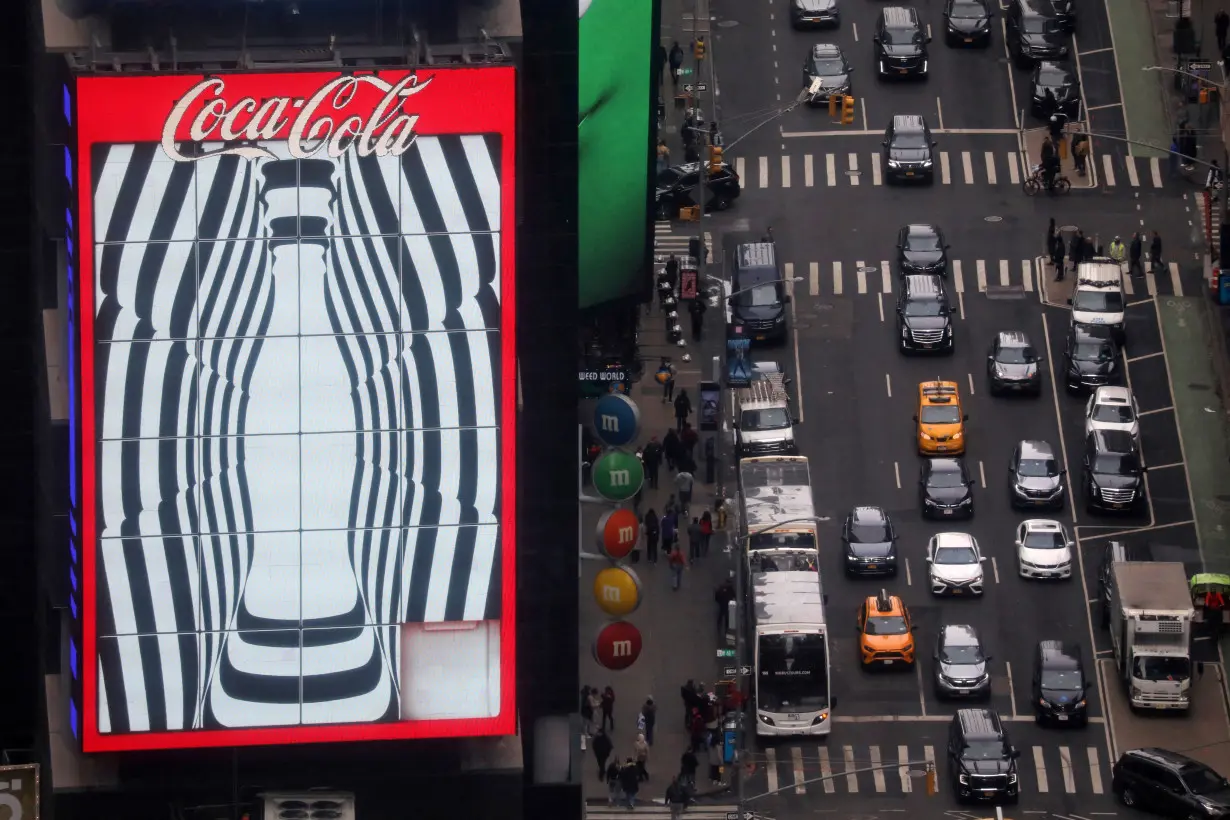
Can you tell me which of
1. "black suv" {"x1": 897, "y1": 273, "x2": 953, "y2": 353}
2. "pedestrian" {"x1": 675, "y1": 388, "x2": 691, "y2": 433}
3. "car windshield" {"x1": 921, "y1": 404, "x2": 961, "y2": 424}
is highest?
"black suv" {"x1": 897, "y1": 273, "x2": 953, "y2": 353}

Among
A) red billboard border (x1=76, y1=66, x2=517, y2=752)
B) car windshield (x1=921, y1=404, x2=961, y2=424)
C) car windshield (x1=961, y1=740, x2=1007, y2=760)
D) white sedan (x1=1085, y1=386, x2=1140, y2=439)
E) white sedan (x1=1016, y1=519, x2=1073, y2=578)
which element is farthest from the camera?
car windshield (x1=921, y1=404, x2=961, y2=424)

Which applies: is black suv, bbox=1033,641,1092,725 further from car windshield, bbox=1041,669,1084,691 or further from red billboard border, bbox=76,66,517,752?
red billboard border, bbox=76,66,517,752

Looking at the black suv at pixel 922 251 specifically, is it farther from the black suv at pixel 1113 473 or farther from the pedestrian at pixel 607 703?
the pedestrian at pixel 607 703

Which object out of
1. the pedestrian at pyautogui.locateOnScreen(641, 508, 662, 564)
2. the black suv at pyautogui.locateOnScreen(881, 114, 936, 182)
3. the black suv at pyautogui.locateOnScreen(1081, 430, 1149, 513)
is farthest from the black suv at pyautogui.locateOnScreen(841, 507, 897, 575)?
the black suv at pyautogui.locateOnScreen(881, 114, 936, 182)

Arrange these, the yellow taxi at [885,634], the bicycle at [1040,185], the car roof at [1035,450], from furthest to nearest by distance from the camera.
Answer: the bicycle at [1040,185], the car roof at [1035,450], the yellow taxi at [885,634]

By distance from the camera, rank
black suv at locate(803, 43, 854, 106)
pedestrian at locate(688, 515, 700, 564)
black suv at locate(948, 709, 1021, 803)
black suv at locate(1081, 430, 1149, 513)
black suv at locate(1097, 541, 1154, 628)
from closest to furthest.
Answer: black suv at locate(948, 709, 1021, 803) < black suv at locate(1097, 541, 1154, 628) < pedestrian at locate(688, 515, 700, 564) < black suv at locate(1081, 430, 1149, 513) < black suv at locate(803, 43, 854, 106)

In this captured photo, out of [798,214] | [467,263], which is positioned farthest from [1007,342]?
[467,263]

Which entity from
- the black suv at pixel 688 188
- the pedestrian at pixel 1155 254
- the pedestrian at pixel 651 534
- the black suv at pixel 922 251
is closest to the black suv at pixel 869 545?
the pedestrian at pixel 651 534
